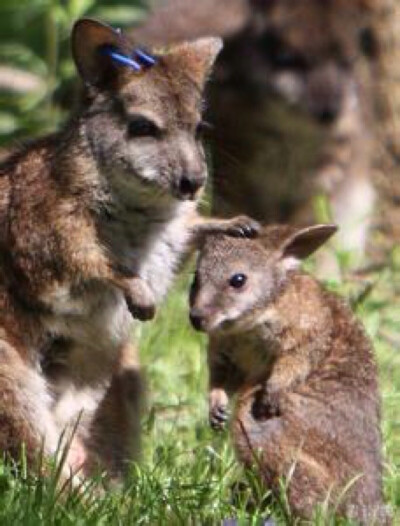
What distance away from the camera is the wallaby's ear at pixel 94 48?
18.4ft

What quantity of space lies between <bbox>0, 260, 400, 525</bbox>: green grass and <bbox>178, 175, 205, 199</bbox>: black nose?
924mm

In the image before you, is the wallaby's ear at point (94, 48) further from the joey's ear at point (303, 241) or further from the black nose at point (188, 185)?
the joey's ear at point (303, 241)

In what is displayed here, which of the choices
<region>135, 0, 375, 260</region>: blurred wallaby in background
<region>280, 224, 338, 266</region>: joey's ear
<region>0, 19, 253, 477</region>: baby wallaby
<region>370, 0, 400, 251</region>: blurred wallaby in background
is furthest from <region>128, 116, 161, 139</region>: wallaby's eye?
<region>370, 0, 400, 251</region>: blurred wallaby in background

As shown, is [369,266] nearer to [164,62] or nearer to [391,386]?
[391,386]

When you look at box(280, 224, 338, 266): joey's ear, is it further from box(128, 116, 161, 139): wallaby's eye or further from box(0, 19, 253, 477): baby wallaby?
box(128, 116, 161, 139): wallaby's eye

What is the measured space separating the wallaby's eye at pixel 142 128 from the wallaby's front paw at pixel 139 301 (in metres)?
0.51

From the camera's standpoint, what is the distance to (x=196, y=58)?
580 centimetres

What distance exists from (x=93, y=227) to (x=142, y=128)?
41cm

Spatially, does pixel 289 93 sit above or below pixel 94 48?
below

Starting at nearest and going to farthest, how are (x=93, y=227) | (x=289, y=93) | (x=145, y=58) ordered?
(x=145, y=58) → (x=93, y=227) → (x=289, y=93)

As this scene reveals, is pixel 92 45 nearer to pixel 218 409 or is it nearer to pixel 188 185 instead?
pixel 188 185

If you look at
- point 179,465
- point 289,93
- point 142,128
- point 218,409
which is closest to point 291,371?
point 218,409

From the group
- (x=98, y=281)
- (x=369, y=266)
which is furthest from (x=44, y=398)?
(x=369, y=266)

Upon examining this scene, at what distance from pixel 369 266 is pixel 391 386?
280 centimetres
